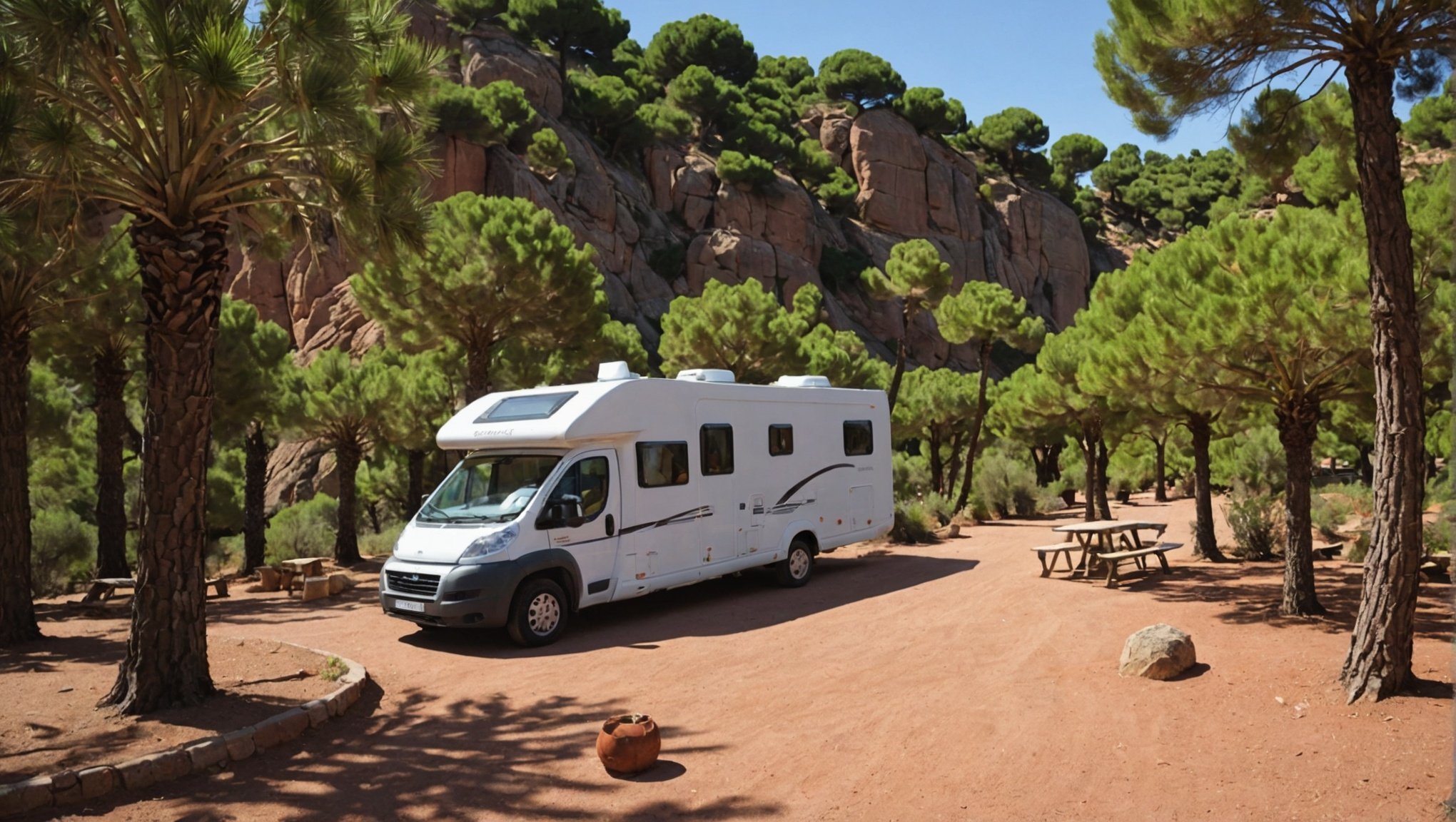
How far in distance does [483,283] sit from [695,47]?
172ft

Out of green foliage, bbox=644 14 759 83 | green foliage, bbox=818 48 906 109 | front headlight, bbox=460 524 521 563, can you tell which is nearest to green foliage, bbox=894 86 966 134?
green foliage, bbox=818 48 906 109

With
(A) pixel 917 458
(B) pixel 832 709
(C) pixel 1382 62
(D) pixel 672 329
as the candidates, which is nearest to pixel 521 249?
(D) pixel 672 329

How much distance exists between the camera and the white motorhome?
9164 mm

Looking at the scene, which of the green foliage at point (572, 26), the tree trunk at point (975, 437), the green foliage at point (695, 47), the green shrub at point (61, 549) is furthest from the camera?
the green foliage at point (695, 47)

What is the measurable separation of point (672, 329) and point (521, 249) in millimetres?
6999

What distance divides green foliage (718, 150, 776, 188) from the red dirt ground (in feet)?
148

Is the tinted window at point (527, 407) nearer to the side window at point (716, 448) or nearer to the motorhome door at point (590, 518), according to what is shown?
the motorhome door at point (590, 518)

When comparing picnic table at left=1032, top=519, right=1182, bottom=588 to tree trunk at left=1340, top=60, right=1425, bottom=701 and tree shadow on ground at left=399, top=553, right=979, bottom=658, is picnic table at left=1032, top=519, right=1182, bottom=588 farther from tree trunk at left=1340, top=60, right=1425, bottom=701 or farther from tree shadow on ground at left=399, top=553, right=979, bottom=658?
tree trunk at left=1340, top=60, right=1425, bottom=701

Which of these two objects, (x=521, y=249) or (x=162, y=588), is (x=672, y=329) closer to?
(x=521, y=249)

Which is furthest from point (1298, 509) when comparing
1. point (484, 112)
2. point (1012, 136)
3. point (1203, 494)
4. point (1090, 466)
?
point (1012, 136)

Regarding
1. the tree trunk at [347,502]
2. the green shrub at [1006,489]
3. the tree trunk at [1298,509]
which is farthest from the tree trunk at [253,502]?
the green shrub at [1006,489]

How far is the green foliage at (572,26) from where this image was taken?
2142 inches

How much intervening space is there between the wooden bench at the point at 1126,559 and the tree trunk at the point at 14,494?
12317mm

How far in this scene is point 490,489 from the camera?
9898 millimetres
